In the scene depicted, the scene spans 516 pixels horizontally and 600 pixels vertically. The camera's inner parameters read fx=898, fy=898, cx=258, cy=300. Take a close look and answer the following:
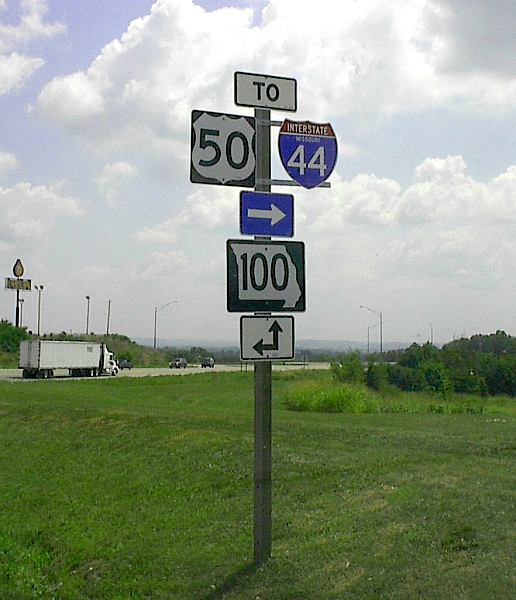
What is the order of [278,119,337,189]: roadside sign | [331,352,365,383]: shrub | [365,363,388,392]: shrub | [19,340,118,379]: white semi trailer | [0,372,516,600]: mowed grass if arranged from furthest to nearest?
1. [19,340,118,379]: white semi trailer
2. [331,352,365,383]: shrub
3. [365,363,388,392]: shrub
4. [278,119,337,189]: roadside sign
5. [0,372,516,600]: mowed grass

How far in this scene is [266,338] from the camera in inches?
312

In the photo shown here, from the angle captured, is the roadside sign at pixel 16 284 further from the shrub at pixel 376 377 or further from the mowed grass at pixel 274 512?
the mowed grass at pixel 274 512

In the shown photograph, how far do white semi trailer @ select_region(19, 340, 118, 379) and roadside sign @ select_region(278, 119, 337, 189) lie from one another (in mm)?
51330

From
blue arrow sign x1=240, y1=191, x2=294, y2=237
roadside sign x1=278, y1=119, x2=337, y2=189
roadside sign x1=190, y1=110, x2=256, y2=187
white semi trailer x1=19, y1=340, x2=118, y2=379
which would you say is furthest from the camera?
white semi trailer x1=19, y1=340, x2=118, y2=379

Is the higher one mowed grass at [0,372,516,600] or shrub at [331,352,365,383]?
shrub at [331,352,365,383]

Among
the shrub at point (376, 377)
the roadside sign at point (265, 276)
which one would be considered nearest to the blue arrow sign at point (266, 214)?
the roadside sign at point (265, 276)

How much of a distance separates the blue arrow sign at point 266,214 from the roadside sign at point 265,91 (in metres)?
0.85

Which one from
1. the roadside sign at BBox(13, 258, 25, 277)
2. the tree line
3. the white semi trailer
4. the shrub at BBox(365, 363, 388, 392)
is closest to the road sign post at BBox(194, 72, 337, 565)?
the tree line

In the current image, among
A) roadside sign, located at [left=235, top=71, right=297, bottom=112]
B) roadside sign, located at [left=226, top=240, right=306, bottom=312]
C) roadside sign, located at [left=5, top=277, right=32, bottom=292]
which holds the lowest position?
roadside sign, located at [left=226, top=240, right=306, bottom=312]

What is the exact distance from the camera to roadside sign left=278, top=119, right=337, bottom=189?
8203mm

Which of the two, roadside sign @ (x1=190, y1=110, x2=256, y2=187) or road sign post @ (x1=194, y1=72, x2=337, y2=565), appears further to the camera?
roadside sign @ (x1=190, y1=110, x2=256, y2=187)

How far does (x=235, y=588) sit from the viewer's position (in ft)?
24.7

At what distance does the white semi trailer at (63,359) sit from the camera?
189 ft

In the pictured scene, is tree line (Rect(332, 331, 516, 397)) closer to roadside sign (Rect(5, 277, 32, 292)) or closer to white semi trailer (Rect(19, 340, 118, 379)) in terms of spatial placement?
white semi trailer (Rect(19, 340, 118, 379))
